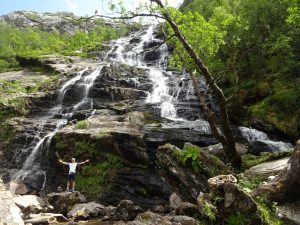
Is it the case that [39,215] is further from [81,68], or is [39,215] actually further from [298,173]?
[81,68]

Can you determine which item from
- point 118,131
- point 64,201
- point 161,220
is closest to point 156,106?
point 118,131

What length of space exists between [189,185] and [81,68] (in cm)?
3246

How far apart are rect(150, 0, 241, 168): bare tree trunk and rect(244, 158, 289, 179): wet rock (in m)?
1.95

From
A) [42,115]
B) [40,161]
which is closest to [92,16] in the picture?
[40,161]

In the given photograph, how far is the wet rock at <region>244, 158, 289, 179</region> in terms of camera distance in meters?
12.1

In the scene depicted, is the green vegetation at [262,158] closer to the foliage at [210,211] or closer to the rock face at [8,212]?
the foliage at [210,211]

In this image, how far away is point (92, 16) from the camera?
44.3 feet

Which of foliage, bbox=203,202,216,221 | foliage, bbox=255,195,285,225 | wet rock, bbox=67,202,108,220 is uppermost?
foliage, bbox=255,195,285,225

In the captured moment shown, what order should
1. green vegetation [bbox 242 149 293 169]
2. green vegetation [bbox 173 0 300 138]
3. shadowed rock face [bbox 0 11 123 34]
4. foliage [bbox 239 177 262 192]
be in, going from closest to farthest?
foliage [bbox 239 177 262 192], green vegetation [bbox 242 149 293 169], green vegetation [bbox 173 0 300 138], shadowed rock face [bbox 0 11 123 34]

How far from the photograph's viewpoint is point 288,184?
8.60 metres

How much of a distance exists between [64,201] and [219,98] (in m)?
10.4

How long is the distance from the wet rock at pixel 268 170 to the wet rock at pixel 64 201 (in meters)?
10.3

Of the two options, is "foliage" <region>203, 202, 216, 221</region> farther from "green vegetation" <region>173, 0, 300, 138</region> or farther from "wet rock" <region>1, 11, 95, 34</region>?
"wet rock" <region>1, 11, 95, 34</region>

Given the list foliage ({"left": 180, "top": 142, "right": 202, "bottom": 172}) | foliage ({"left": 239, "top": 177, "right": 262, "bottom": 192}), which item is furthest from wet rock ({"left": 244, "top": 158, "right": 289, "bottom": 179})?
foliage ({"left": 180, "top": 142, "right": 202, "bottom": 172})
